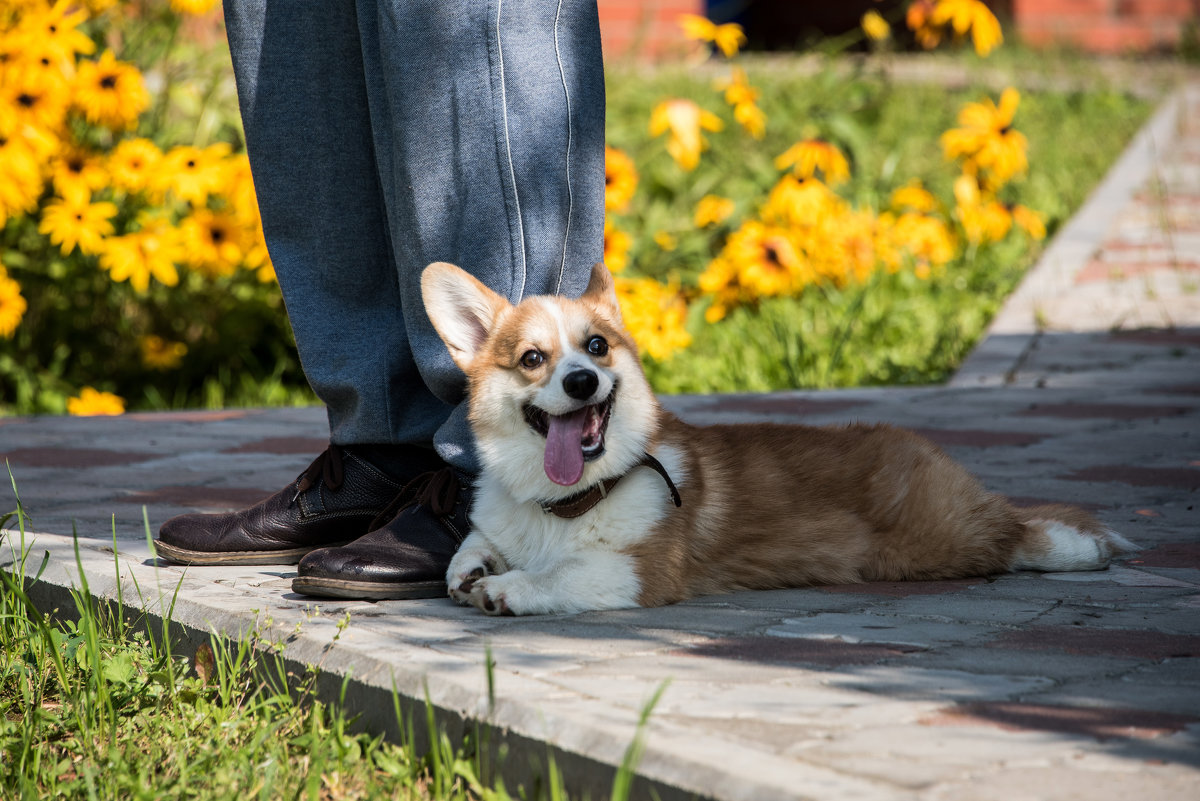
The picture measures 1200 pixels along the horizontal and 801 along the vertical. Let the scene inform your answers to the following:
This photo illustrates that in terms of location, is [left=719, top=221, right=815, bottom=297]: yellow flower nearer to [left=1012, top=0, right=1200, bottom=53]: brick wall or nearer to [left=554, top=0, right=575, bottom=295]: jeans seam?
[left=554, top=0, right=575, bottom=295]: jeans seam

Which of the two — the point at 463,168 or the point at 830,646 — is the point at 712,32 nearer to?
the point at 463,168

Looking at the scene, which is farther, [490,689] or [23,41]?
[23,41]

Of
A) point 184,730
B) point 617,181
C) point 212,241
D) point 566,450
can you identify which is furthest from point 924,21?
point 184,730

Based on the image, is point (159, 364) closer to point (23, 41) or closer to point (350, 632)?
point (23, 41)

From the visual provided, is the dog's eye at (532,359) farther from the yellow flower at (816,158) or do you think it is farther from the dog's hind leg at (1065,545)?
the yellow flower at (816,158)

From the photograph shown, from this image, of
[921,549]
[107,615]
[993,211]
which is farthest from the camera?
[993,211]

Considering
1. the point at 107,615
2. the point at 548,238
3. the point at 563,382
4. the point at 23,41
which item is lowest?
the point at 107,615

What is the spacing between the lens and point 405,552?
2.44 m

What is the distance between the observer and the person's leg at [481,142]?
2.38 metres

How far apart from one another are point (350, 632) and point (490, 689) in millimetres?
461

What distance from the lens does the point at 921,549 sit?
8.43 feet

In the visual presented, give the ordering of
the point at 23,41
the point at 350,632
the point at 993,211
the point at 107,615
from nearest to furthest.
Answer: the point at 350,632, the point at 107,615, the point at 23,41, the point at 993,211

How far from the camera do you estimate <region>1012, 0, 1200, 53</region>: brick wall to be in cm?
1276

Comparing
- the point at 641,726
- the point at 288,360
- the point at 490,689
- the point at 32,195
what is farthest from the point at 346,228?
the point at 288,360
